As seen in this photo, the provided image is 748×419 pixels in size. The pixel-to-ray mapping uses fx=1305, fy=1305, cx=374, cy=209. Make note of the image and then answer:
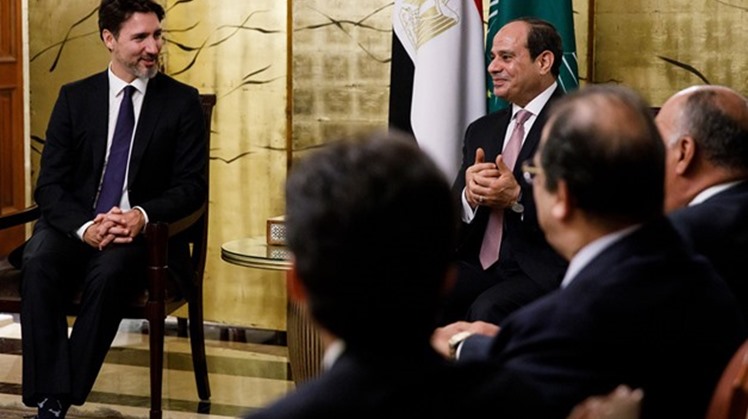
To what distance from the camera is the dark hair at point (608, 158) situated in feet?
5.73

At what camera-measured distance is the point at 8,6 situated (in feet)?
19.7

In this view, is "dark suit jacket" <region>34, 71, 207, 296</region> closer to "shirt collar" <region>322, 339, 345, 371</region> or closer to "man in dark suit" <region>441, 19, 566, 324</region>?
"man in dark suit" <region>441, 19, 566, 324</region>

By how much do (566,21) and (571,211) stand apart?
3.02 metres

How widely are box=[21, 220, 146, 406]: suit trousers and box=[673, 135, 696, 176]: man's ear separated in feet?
7.08

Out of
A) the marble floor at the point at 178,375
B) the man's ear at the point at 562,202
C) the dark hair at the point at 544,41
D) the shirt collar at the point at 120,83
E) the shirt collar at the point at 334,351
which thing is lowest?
the marble floor at the point at 178,375

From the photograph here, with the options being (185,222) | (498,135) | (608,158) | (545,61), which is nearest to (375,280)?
(608,158)

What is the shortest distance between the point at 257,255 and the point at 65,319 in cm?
68

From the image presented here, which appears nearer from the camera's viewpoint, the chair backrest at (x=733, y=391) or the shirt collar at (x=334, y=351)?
the shirt collar at (x=334, y=351)

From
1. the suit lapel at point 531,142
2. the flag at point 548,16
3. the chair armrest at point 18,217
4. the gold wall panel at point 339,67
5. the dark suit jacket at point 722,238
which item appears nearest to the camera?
the dark suit jacket at point 722,238

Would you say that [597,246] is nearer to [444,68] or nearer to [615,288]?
[615,288]

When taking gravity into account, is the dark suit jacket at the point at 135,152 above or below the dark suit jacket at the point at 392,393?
above

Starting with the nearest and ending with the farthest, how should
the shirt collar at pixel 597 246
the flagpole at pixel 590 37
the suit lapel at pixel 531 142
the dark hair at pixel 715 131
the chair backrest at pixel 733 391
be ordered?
the chair backrest at pixel 733 391 → the shirt collar at pixel 597 246 → the dark hair at pixel 715 131 → the suit lapel at pixel 531 142 → the flagpole at pixel 590 37

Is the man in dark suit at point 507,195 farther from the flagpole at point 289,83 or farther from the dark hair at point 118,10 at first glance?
the flagpole at point 289,83

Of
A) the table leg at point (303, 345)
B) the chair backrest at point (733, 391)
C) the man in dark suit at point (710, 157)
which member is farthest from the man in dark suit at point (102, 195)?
the chair backrest at point (733, 391)
